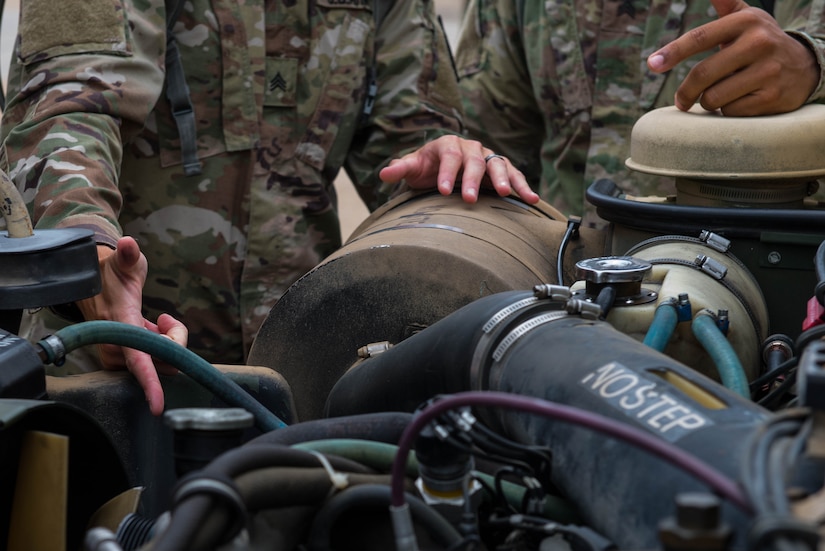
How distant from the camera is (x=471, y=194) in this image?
1665 mm

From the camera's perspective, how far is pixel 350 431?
2.87ft

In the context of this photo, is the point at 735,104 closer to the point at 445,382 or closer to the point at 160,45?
the point at 445,382

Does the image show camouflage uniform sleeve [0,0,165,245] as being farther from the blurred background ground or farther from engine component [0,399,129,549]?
the blurred background ground

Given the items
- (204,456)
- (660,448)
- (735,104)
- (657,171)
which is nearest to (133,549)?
(204,456)

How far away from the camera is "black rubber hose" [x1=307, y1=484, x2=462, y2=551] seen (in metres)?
0.75

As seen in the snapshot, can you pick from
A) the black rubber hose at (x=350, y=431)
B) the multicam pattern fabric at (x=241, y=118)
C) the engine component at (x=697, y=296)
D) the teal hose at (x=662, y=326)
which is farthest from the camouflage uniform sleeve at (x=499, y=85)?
the black rubber hose at (x=350, y=431)

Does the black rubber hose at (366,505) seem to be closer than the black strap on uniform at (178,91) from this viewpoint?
Yes

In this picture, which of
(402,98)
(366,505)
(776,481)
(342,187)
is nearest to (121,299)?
(366,505)

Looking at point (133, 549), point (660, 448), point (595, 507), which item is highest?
point (660, 448)

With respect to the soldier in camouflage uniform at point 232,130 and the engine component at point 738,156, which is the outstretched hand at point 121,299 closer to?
the soldier in camouflage uniform at point 232,130

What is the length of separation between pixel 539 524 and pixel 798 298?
0.74 meters

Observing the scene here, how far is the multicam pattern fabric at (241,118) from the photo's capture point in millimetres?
1865

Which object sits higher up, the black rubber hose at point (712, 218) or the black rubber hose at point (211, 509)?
the black rubber hose at point (211, 509)

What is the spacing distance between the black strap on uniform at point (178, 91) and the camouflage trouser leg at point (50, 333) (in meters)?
0.53
